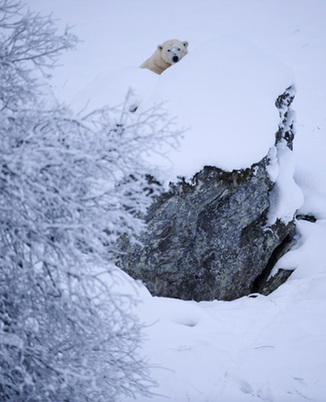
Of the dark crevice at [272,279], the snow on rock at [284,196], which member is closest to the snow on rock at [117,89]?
the snow on rock at [284,196]

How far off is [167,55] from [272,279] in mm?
5055

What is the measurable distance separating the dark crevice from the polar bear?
437 cm

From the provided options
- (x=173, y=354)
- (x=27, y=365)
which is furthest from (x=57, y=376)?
(x=173, y=354)

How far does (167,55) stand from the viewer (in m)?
7.27

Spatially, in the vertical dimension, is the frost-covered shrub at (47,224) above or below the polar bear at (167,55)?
below

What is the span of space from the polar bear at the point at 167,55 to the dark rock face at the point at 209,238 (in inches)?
125

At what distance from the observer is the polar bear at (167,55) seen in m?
7.22

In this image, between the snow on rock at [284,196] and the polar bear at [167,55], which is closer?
the snow on rock at [284,196]

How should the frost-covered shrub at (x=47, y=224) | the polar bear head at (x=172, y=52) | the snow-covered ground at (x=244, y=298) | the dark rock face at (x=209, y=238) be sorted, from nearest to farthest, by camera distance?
the frost-covered shrub at (x=47, y=224), the snow-covered ground at (x=244, y=298), the dark rock face at (x=209, y=238), the polar bear head at (x=172, y=52)

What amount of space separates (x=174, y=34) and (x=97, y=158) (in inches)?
773

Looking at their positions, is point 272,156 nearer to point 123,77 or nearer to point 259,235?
point 259,235

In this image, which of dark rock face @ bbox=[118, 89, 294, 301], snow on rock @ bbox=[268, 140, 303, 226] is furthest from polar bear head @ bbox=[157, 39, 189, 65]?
dark rock face @ bbox=[118, 89, 294, 301]

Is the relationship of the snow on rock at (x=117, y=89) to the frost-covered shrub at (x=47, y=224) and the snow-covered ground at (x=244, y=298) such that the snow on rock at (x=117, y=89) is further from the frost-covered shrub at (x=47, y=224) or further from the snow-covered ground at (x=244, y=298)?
the frost-covered shrub at (x=47, y=224)

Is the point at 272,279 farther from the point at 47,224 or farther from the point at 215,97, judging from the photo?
the point at 47,224
